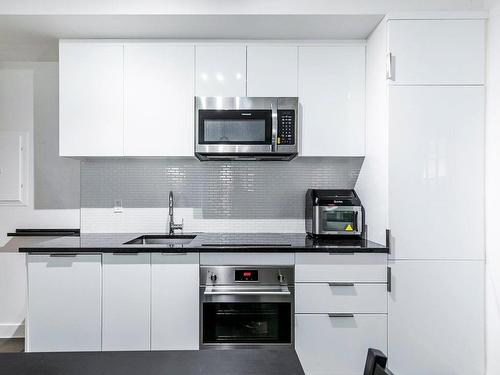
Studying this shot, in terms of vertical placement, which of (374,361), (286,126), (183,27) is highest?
(183,27)

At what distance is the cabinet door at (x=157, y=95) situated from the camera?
2625 mm

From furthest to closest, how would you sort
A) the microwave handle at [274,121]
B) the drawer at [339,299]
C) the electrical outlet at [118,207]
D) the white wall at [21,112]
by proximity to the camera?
1. the white wall at [21,112]
2. the electrical outlet at [118,207]
3. the microwave handle at [274,121]
4. the drawer at [339,299]

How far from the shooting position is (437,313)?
228 cm

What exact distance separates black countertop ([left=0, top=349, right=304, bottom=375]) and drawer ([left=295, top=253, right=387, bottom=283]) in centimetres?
134

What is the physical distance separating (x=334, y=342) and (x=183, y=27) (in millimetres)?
2289

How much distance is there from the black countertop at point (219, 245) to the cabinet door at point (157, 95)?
0.68m

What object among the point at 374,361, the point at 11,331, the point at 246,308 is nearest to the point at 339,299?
the point at 246,308

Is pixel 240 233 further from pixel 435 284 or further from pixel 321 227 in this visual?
pixel 435 284

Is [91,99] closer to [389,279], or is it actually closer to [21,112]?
[21,112]

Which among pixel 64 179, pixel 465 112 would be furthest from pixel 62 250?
pixel 465 112

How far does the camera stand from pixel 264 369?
34.7 inches

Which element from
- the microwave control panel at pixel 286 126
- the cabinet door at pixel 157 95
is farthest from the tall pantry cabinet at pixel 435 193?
the cabinet door at pixel 157 95

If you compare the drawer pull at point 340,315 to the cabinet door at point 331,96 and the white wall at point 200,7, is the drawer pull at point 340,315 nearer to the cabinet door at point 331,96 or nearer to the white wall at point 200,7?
the cabinet door at point 331,96

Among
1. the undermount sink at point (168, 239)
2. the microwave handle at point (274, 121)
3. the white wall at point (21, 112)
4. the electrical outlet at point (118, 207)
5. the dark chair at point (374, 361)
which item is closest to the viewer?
the dark chair at point (374, 361)
